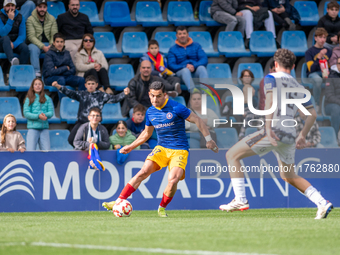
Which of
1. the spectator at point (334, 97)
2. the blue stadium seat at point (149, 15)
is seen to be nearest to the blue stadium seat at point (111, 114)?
the blue stadium seat at point (149, 15)

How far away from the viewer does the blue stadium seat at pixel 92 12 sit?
512 inches

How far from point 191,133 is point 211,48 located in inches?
143

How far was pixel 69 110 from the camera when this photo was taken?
11078mm

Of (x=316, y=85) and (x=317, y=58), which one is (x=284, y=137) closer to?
(x=316, y=85)

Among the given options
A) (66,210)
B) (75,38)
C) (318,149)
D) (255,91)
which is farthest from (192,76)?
(66,210)

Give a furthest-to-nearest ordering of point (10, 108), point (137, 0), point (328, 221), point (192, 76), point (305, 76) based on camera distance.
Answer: point (137, 0)
point (305, 76)
point (192, 76)
point (10, 108)
point (328, 221)

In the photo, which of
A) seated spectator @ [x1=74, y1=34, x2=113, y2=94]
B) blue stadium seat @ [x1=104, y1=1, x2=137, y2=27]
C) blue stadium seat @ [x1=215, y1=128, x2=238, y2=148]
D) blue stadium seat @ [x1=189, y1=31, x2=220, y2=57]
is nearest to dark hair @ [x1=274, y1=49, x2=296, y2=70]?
blue stadium seat @ [x1=215, y1=128, x2=238, y2=148]

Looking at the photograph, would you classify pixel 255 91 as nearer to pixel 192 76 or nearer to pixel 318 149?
pixel 192 76

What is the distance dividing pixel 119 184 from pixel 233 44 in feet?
18.0

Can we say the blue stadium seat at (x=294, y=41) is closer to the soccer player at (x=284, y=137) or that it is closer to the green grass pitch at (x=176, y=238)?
the soccer player at (x=284, y=137)

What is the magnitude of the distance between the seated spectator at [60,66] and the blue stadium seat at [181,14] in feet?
10.5

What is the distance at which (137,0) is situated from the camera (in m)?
13.8

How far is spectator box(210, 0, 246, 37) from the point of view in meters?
12.9

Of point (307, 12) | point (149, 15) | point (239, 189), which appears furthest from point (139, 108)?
point (307, 12)
